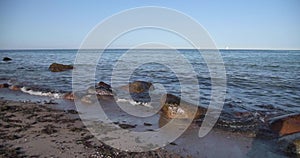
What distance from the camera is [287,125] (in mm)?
7086

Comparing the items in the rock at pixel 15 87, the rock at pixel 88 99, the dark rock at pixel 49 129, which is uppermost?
the rock at pixel 88 99

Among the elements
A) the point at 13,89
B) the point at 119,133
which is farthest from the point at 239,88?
the point at 13,89

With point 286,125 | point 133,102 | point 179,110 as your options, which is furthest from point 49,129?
point 286,125

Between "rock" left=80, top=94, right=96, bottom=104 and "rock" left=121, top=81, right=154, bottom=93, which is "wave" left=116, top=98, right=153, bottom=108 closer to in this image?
"rock" left=80, top=94, right=96, bottom=104

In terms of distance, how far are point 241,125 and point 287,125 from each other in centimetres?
126

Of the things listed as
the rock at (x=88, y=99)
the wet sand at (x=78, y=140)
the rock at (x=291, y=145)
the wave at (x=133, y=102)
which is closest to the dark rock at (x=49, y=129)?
the wet sand at (x=78, y=140)

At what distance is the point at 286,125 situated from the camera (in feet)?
23.3

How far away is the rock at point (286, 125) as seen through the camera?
691 centimetres

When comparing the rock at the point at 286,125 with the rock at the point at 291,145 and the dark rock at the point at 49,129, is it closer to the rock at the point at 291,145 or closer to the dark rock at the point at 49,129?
the rock at the point at 291,145

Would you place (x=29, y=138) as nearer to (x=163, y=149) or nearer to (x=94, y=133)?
(x=94, y=133)

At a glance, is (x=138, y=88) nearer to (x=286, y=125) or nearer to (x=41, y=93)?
(x=41, y=93)

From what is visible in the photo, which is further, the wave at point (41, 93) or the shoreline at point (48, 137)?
the wave at point (41, 93)

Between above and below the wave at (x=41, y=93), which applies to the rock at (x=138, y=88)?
above

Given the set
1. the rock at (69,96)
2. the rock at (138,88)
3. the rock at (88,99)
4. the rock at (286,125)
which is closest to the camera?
the rock at (286,125)
